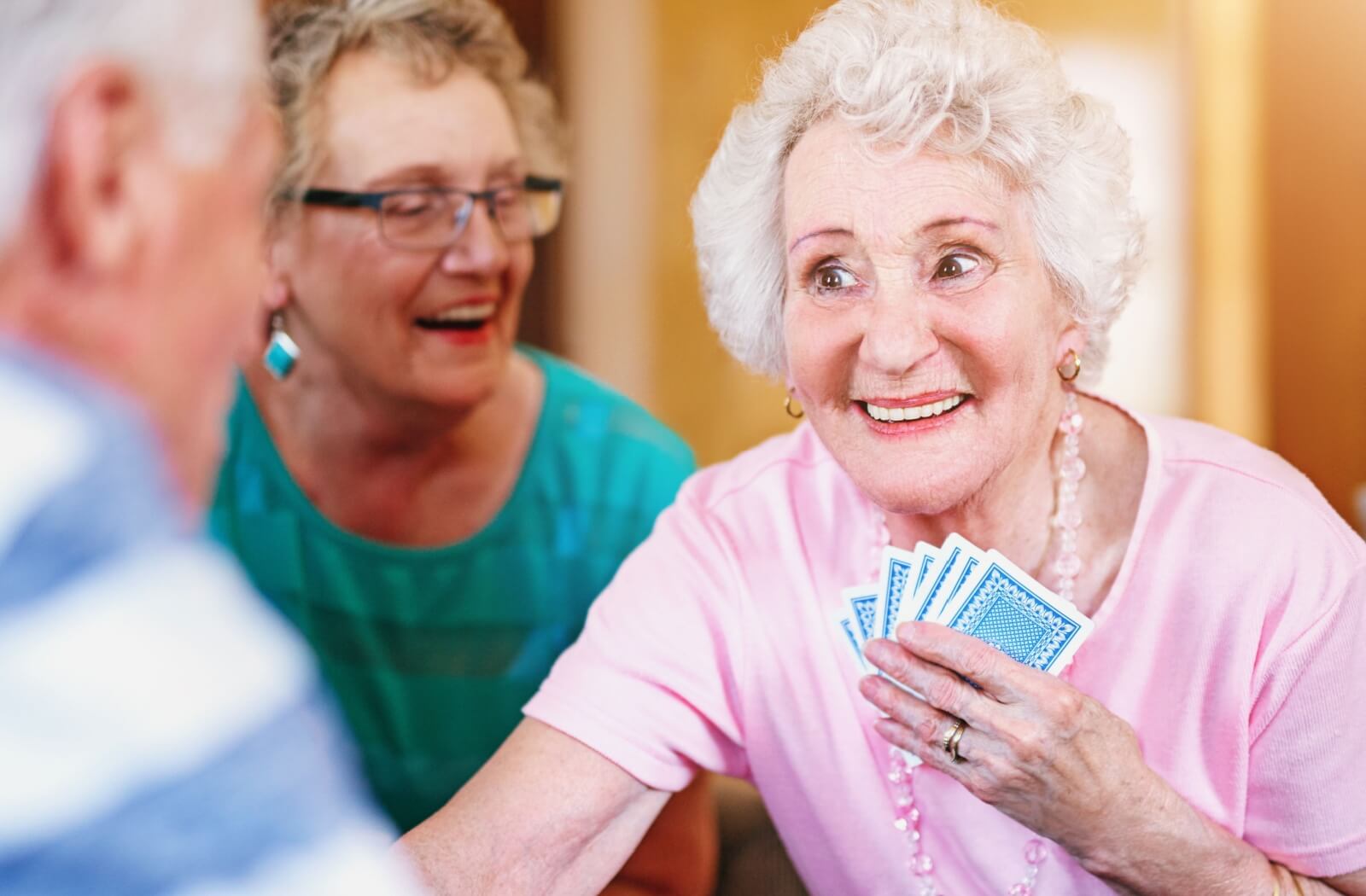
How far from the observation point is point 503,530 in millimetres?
2301

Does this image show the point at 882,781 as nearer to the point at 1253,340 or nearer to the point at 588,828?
the point at 588,828

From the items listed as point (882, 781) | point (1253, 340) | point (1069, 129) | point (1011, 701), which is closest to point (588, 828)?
point (882, 781)

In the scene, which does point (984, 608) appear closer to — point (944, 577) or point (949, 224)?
point (944, 577)

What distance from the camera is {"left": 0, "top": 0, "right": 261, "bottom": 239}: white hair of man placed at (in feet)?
2.52

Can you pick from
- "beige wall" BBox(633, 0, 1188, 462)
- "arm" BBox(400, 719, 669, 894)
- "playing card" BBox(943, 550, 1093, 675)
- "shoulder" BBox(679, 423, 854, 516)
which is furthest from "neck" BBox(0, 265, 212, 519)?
"beige wall" BBox(633, 0, 1188, 462)

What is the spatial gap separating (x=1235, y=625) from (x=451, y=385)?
4.20 ft

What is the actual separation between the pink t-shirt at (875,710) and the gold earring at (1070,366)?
127 mm

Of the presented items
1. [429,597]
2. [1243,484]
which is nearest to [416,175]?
[429,597]

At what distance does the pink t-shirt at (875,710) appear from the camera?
149 cm

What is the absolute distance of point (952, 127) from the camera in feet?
4.99

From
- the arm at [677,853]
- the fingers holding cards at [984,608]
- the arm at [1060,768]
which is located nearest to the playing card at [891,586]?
the fingers holding cards at [984,608]

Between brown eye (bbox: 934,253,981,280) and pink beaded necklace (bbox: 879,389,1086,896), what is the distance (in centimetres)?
28

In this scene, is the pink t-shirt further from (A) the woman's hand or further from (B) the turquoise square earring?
(B) the turquoise square earring

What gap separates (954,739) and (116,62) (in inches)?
41.2
